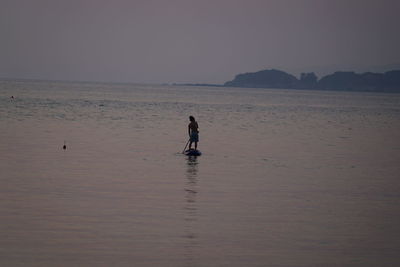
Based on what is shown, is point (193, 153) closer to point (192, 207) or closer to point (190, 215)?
point (192, 207)

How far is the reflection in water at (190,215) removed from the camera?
1026 cm

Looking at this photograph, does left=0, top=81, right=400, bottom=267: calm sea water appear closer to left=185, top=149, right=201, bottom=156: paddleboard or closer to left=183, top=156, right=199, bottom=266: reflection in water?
left=183, top=156, right=199, bottom=266: reflection in water

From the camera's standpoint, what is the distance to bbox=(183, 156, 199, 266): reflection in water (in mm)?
10258

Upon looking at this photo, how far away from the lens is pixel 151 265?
9.52 meters

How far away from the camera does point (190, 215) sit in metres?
12.9

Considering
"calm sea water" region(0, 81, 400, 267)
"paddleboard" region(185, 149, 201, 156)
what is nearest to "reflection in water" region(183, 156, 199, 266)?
"calm sea water" region(0, 81, 400, 267)

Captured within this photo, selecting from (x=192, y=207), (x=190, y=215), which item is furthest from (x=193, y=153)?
(x=190, y=215)

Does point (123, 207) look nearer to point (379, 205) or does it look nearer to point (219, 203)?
point (219, 203)

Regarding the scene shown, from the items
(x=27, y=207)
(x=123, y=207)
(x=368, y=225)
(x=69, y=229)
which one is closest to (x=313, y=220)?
(x=368, y=225)

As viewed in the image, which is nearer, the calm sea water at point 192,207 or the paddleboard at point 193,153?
the calm sea water at point 192,207

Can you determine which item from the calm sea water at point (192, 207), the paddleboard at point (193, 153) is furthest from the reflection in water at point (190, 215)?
the paddleboard at point (193, 153)

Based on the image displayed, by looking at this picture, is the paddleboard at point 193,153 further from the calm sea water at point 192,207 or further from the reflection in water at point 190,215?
the reflection in water at point 190,215

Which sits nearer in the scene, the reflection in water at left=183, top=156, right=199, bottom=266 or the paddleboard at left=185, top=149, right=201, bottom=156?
A: the reflection in water at left=183, top=156, right=199, bottom=266

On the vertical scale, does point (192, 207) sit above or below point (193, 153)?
above
